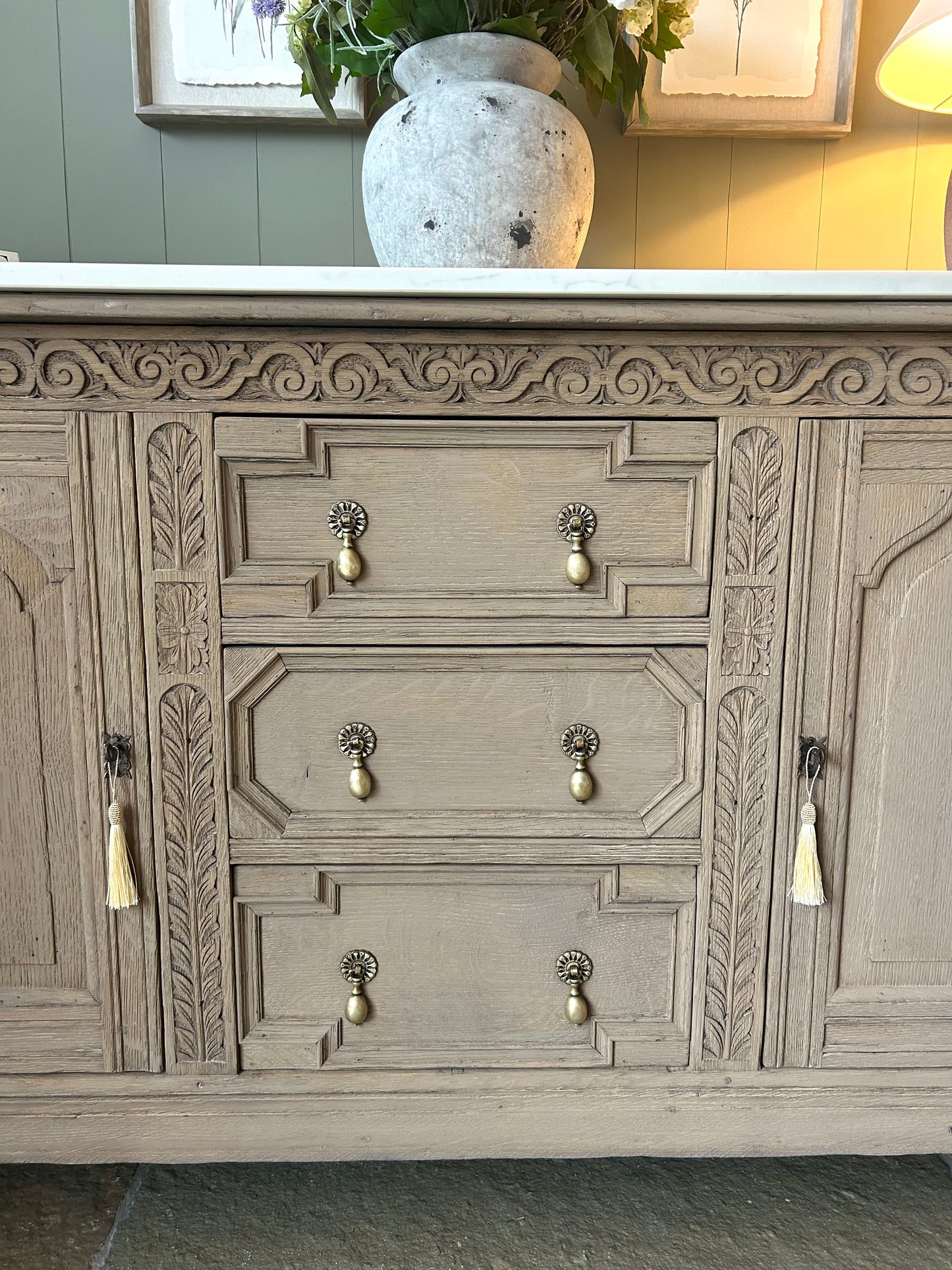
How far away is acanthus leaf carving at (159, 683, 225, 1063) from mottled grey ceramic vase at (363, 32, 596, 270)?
0.50 metres

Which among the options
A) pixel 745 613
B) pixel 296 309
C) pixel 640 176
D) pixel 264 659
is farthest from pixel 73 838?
pixel 640 176

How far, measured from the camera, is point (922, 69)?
0.98 meters

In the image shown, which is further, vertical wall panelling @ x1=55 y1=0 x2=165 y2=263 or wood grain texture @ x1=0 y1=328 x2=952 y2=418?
vertical wall panelling @ x1=55 y1=0 x2=165 y2=263

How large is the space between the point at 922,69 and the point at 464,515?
83 centimetres

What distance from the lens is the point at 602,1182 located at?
88 centimetres

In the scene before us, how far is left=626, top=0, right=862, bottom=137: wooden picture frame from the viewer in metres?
1.06

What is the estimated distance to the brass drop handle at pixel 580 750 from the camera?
29.6 inches

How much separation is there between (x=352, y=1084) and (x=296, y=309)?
710 mm

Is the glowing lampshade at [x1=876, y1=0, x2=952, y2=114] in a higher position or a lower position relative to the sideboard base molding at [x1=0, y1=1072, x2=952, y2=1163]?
higher

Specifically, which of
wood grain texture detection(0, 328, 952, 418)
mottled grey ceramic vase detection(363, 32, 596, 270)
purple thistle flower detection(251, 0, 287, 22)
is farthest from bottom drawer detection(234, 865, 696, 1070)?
purple thistle flower detection(251, 0, 287, 22)

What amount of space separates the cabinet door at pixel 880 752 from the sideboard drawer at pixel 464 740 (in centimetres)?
13

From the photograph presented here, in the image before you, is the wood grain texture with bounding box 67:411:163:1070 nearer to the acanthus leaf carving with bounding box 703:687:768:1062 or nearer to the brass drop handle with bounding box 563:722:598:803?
the brass drop handle with bounding box 563:722:598:803

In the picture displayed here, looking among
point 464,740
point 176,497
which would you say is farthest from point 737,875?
point 176,497

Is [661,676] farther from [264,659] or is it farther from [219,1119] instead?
[219,1119]
